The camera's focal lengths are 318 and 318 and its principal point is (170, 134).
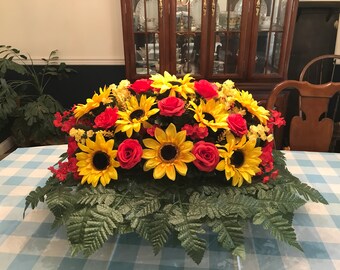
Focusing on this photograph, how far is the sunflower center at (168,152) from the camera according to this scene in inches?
26.6

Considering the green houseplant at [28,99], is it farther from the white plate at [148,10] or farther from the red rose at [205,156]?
the red rose at [205,156]

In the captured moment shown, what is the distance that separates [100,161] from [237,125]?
1.03 ft

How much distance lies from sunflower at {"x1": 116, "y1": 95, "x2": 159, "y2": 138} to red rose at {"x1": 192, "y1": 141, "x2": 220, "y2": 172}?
12 cm

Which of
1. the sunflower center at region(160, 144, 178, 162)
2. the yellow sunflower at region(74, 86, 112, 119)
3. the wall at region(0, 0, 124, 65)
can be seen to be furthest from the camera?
the wall at region(0, 0, 124, 65)

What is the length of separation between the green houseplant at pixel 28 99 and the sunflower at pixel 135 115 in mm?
1832

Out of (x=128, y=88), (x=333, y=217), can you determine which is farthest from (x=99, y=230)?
(x=333, y=217)

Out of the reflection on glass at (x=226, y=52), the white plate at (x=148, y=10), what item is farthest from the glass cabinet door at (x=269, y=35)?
the white plate at (x=148, y=10)

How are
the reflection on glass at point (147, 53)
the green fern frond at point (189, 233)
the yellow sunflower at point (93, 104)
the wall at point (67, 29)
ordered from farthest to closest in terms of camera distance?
the wall at point (67, 29), the reflection on glass at point (147, 53), the yellow sunflower at point (93, 104), the green fern frond at point (189, 233)

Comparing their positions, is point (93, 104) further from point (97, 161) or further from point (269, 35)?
point (269, 35)

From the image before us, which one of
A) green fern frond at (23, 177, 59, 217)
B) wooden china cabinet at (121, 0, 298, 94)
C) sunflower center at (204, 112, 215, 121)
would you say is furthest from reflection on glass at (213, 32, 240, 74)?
green fern frond at (23, 177, 59, 217)

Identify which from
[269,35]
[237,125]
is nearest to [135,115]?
[237,125]

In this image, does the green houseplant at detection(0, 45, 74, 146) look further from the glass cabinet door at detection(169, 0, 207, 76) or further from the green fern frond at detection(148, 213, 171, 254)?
the green fern frond at detection(148, 213, 171, 254)

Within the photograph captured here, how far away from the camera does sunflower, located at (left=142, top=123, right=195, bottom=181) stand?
667 millimetres

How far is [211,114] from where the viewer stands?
2.35 ft
